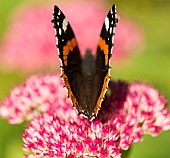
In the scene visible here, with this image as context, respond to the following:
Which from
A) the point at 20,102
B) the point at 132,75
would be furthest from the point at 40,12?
the point at 20,102

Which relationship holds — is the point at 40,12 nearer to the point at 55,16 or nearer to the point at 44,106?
the point at 44,106

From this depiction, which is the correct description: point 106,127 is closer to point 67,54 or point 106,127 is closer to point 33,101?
point 67,54

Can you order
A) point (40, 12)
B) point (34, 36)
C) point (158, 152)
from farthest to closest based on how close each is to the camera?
1. point (40, 12)
2. point (34, 36)
3. point (158, 152)

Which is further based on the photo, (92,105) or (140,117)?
(140,117)

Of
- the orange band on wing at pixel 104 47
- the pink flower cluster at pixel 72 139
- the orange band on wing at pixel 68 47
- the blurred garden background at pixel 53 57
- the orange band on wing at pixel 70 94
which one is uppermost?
the blurred garden background at pixel 53 57

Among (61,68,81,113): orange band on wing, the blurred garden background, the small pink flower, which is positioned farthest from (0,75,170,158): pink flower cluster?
the blurred garden background

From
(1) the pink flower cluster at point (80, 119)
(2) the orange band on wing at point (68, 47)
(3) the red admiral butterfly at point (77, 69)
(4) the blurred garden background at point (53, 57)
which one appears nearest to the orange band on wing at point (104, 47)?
(3) the red admiral butterfly at point (77, 69)

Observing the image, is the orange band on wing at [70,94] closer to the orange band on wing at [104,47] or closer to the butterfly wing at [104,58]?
the butterfly wing at [104,58]
